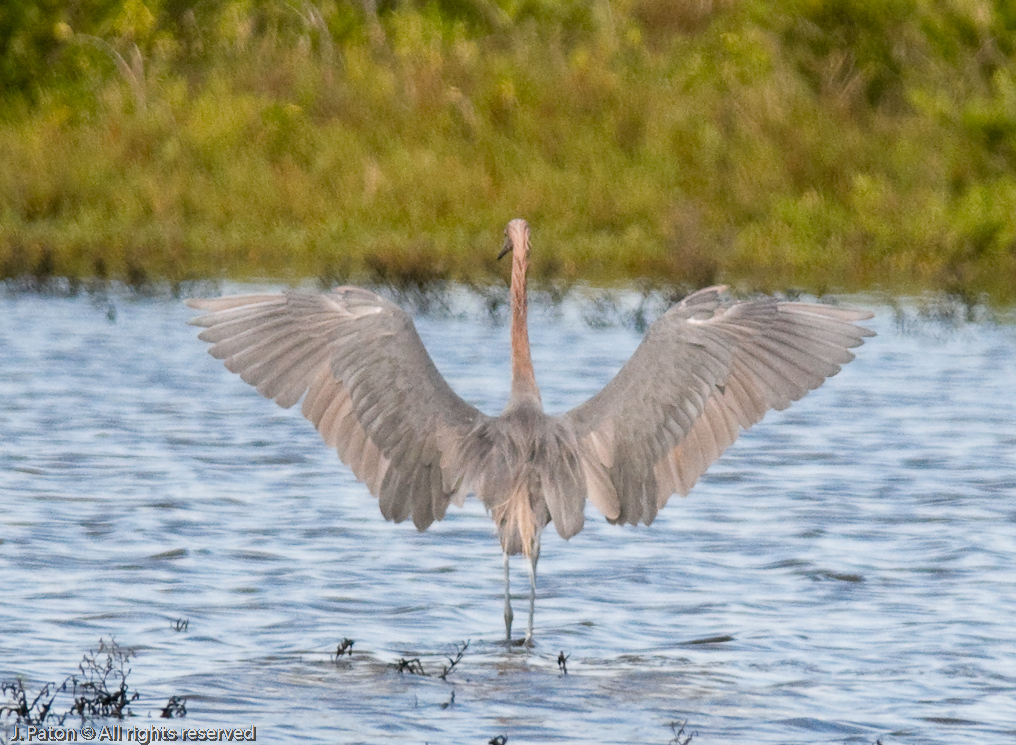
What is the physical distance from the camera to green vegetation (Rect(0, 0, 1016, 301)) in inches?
682

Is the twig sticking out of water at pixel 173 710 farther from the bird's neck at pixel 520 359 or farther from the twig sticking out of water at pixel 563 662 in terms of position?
the bird's neck at pixel 520 359

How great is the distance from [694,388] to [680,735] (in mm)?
1271

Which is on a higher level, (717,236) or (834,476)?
(717,236)

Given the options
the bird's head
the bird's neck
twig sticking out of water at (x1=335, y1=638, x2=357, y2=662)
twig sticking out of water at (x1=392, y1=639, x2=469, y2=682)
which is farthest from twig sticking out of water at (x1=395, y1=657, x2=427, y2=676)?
the bird's head

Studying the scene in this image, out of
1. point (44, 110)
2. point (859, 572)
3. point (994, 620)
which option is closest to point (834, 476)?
point (859, 572)

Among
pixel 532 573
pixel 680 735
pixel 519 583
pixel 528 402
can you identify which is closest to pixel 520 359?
pixel 528 402

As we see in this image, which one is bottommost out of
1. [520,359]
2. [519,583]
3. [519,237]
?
[519,583]

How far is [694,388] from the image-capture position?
608 cm

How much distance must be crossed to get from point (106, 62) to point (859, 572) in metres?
16.6

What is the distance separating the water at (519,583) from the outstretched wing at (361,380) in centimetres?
55

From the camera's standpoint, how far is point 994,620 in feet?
21.9

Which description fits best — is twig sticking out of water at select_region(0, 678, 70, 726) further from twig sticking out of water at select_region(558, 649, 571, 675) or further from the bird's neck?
the bird's neck

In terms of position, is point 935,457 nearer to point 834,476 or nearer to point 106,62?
point 834,476

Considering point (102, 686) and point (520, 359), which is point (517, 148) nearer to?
point (520, 359)
